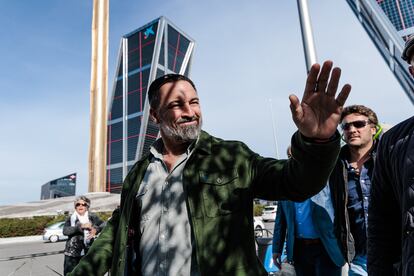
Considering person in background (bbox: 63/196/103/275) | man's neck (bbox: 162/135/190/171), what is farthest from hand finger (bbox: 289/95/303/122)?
person in background (bbox: 63/196/103/275)

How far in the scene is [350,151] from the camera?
2777 mm

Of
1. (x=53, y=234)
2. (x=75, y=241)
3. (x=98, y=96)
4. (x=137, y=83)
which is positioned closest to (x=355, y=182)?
(x=75, y=241)

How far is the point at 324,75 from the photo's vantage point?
3.43 feet

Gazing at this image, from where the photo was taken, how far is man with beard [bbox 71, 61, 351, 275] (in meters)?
1.09

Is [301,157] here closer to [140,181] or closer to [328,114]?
[328,114]

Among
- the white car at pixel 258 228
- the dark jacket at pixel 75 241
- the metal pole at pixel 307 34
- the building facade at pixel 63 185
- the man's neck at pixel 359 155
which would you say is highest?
the building facade at pixel 63 185

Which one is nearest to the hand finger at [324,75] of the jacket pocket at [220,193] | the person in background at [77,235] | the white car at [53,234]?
the jacket pocket at [220,193]

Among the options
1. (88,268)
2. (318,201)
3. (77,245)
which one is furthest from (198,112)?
(77,245)

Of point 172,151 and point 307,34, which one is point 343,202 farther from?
point 307,34

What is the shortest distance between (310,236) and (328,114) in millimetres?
2059

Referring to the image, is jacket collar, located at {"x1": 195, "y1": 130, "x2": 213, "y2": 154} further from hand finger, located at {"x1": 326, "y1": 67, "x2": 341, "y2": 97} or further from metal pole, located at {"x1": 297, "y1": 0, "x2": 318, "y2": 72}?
metal pole, located at {"x1": 297, "y1": 0, "x2": 318, "y2": 72}

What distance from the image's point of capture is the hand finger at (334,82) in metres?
1.02

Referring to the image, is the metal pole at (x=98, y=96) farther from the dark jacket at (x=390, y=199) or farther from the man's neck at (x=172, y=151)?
the dark jacket at (x=390, y=199)

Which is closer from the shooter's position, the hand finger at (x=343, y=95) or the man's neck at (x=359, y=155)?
the hand finger at (x=343, y=95)
